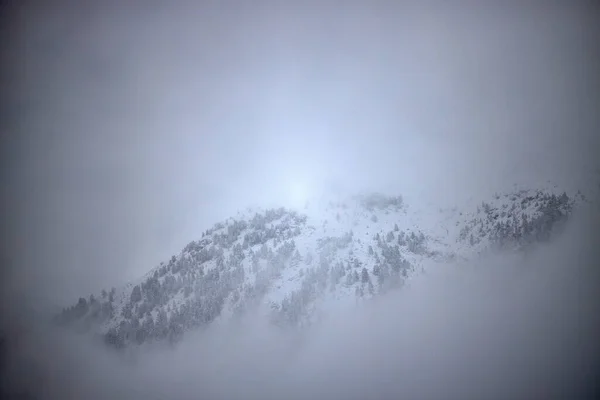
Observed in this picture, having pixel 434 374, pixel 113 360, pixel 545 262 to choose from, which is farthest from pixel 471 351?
pixel 113 360

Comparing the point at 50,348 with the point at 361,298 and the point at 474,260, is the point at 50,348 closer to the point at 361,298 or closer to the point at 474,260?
the point at 361,298

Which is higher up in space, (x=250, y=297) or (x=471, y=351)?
(x=250, y=297)

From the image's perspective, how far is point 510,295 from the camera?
142m

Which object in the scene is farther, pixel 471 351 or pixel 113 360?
pixel 113 360

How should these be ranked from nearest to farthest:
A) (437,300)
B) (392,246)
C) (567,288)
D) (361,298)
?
1. (567,288)
2. (437,300)
3. (361,298)
4. (392,246)

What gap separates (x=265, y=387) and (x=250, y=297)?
157ft

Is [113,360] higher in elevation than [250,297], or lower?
lower

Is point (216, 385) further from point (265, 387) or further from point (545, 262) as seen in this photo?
point (545, 262)

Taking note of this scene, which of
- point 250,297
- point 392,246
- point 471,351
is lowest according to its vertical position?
point 471,351

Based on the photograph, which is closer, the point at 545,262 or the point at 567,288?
the point at 567,288

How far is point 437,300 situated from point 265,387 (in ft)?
271

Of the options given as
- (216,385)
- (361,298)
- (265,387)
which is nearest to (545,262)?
(361,298)

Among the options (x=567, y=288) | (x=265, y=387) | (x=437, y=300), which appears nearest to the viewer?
(x=567, y=288)

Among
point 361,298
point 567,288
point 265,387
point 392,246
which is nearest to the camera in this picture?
Answer: point 567,288
